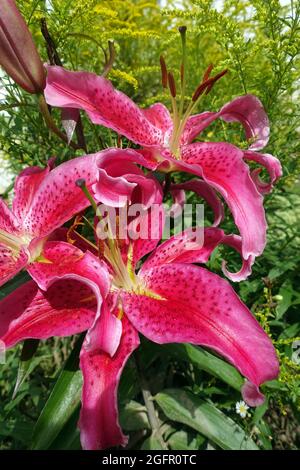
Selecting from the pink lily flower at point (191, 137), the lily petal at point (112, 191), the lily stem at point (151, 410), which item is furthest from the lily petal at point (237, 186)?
the lily stem at point (151, 410)

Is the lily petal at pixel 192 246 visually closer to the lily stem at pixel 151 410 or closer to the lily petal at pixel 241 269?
the lily petal at pixel 241 269

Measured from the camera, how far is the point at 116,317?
1.90ft

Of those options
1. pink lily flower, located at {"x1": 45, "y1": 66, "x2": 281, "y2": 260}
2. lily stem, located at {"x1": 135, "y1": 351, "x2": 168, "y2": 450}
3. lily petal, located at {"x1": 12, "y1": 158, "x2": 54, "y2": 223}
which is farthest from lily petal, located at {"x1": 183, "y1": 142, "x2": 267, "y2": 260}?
lily stem, located at {"x1": 135, "y1": 351, "x2": 168, "y2": 450}

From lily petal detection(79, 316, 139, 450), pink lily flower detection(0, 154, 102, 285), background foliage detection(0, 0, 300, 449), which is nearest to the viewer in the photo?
lily petal detection(79, 316, 139, 450)

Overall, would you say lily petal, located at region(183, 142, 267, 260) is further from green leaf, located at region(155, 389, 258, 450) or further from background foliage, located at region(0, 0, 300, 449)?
green leaf, located at region(155, 389, 258, 450)

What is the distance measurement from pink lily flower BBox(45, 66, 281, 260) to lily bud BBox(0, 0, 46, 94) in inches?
2.2

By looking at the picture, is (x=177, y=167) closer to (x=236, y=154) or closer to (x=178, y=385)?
(x=236, y=154)

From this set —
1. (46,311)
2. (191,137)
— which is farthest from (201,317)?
(191,137)

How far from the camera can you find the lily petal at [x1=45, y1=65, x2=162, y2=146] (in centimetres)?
58

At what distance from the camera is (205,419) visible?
2.59ft

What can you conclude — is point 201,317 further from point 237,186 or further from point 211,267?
point 211,267
